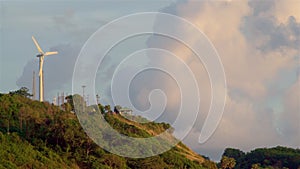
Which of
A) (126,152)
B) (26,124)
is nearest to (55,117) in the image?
(26,124)

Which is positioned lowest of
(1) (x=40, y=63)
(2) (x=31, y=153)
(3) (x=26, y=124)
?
(2) (x=31, y=153)

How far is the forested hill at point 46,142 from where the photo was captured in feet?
401

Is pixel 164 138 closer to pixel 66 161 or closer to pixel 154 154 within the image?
pixel 154 154

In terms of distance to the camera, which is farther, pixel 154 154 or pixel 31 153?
pixel 154 154

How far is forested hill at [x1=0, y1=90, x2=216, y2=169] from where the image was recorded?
4815 inches

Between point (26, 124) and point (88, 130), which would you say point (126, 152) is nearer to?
point (88, 130)

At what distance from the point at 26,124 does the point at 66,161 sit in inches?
498

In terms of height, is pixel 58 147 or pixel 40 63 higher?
pixel 40 63

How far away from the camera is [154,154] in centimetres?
15962

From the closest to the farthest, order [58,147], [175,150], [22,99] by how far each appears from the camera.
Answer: [58,147] < [22,99] < [175,150]

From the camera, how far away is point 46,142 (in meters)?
134

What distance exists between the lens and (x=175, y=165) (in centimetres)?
15988

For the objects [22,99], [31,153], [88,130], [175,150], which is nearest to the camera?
[31,153]

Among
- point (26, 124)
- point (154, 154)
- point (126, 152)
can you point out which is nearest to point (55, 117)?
point (26, 124)
